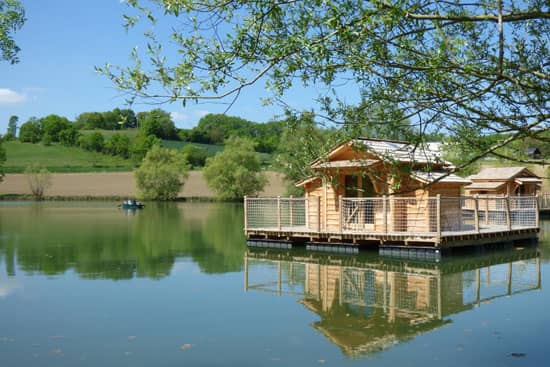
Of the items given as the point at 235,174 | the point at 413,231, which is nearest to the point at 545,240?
the point at 413,231

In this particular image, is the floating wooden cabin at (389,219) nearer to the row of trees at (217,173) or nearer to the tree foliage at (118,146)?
the row of trees at (217,173)

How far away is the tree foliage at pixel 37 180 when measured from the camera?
76062mm

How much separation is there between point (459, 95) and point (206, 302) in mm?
7758

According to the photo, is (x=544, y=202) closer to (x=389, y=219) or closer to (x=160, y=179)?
(x=389, y=219)

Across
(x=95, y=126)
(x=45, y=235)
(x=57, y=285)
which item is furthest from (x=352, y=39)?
(x=95, y=126)

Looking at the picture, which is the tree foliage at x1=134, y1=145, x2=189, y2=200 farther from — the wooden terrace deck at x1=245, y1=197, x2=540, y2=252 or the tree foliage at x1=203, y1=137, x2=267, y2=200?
the wooden terrace deck at x1=245, y1=197, x2=540, y2=252

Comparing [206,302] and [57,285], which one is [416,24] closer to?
[206,302]

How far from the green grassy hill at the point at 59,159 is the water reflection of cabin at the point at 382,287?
76.9m

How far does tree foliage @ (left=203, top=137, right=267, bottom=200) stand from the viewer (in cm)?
6738

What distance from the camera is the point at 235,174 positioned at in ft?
Answer: 219

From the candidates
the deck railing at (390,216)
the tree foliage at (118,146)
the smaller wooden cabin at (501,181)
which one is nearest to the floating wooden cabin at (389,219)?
the deck railing at (390,216)

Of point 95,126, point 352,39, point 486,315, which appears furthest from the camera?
point 95,126

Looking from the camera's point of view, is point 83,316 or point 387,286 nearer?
point 83,316

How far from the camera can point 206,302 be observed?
12344 millimetres
